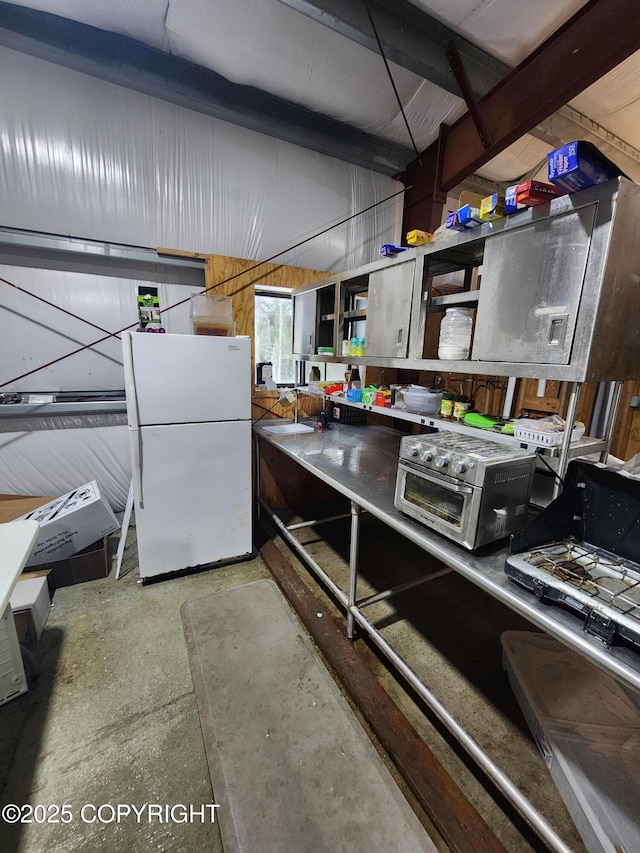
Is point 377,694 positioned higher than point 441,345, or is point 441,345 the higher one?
point 441,345

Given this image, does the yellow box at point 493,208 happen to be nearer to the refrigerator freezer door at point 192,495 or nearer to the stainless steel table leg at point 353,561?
the stainless steel table leg at point 353,561

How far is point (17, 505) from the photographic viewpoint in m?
2.34

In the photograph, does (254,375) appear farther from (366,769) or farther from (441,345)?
(366,769)

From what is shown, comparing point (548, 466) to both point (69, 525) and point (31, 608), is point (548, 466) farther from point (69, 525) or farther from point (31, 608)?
point (69, 525)

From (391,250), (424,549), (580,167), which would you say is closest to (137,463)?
(424,549)

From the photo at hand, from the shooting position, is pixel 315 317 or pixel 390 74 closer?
pixel 390 74

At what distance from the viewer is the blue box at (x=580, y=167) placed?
1001 mm

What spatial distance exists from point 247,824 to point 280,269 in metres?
3.17

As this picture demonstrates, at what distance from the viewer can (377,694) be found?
151 centimetres

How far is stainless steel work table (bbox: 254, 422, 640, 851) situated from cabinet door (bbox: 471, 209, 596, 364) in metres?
0.73

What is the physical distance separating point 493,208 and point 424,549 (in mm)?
1326

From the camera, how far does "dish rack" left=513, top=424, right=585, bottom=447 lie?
1.22 meters

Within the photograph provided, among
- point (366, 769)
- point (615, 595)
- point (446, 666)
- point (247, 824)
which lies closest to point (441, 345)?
point (615, 595)

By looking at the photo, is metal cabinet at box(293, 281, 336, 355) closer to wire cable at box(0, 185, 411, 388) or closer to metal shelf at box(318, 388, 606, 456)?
wire cable at box(0, 185, 411, 388)
